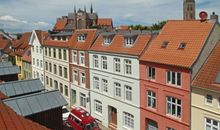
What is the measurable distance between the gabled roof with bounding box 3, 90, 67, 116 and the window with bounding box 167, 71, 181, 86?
35.3 feet

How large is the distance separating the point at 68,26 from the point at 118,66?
84886mm

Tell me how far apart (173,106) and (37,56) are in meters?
36.9

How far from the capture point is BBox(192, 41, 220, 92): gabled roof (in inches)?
804

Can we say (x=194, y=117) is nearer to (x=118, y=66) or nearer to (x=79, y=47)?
(x=118, y=66)

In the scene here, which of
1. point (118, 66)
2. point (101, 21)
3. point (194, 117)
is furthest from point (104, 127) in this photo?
point (101, 21)

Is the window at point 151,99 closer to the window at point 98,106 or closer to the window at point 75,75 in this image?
the window at point 98,106

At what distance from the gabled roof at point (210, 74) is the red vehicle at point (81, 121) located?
13.3m

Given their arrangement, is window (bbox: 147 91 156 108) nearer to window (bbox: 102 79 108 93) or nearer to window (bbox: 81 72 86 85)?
window (bbox: 102 79 108 93)

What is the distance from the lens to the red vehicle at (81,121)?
96.8ft

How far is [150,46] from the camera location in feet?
88.6

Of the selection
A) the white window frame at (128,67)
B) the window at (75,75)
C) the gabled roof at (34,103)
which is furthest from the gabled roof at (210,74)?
the window at (75,75)

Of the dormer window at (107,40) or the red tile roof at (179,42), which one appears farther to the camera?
the dormer window at (107,40)

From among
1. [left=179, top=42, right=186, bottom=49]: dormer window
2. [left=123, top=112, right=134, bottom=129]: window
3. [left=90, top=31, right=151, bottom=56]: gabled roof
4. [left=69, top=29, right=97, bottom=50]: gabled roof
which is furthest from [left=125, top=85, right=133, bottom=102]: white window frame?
[left=69, top=29, right=97, bottom=50]: gabled roof

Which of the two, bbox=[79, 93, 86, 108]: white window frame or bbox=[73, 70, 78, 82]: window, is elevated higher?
bbox=[73, 70, 78, 82]: window
